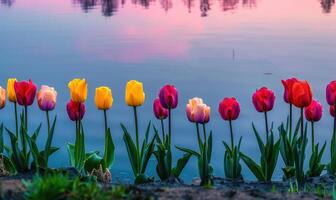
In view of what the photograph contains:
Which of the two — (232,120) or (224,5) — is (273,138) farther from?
(224,5)

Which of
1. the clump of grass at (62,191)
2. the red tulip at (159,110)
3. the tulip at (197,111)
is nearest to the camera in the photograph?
the clump of grass at (62,191)

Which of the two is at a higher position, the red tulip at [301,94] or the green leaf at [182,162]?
the red tulip at [301,94]

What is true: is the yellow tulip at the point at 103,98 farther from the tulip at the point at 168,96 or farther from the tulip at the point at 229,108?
the tulip at the point at 229,108

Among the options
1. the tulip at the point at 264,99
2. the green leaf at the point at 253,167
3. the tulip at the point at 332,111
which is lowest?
the green leaf at the point at 253,167

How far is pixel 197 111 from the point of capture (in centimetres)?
709

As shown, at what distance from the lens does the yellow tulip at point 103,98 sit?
7.13 m

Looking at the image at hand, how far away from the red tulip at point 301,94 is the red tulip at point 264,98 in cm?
21

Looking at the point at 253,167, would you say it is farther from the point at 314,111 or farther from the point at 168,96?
the point at 168,96

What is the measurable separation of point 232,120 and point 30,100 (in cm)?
189

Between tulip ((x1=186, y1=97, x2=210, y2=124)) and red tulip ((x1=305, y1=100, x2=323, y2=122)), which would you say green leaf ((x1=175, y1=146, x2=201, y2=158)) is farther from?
red tulip ((x1=305, y1=100, x2=323, y2=122))

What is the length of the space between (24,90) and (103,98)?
0.74 meters

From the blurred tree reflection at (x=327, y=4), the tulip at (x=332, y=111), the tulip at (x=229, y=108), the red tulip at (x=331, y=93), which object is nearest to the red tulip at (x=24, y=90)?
the tulip at (x=229, y=108)

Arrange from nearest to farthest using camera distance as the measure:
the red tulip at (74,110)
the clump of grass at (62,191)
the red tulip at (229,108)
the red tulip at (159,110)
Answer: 1. the clump of grass at (62,191)
2. the red tulip at (229,108)
3. the red tulip at (74,110)
4. the red tulip at (159,110)

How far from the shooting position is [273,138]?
291 inches
